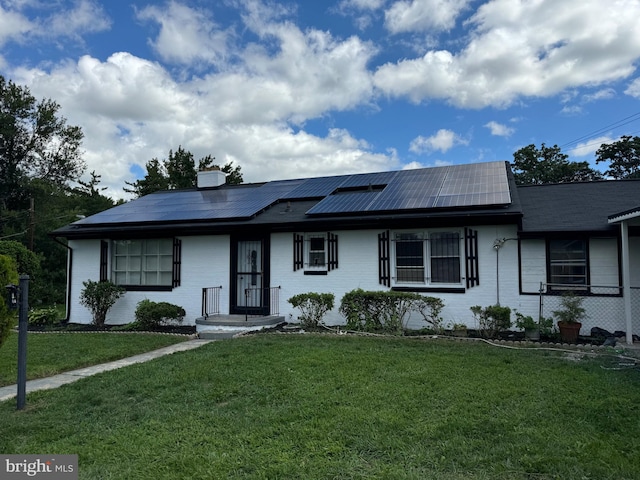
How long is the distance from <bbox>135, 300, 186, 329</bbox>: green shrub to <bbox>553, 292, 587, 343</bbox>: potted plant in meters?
9.25

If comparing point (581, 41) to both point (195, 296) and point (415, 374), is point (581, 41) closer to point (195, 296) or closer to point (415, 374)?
point (415, 374)

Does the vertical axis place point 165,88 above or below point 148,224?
above

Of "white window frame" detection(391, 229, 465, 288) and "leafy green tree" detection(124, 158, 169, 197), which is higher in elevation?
Result: "leafy green tree" detection(124, 158, 169, 197)

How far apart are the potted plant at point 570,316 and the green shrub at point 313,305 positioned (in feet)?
15.9

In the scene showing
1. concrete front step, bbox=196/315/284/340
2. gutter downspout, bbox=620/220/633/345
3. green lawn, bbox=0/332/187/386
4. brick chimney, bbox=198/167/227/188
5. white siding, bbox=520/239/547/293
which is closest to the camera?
green lawn, bbox=0/332/187/386

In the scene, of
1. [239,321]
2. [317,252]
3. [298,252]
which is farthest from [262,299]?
[317,252]

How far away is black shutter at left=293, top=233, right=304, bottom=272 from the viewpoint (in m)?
10.8

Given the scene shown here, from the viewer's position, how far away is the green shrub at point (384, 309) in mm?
8938

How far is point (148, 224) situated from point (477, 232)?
917cm

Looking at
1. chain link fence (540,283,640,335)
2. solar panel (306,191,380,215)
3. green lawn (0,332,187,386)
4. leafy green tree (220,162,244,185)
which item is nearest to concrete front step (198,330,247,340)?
green lawn (0,332,187,386)

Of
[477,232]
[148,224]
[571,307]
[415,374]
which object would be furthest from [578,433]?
[148,224]

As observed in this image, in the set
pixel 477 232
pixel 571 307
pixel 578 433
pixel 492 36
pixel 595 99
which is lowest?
pixel 578 433

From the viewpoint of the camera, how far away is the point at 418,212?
968 cm

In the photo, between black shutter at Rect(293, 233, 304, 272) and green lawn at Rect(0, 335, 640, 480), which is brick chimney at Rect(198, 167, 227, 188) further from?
green lawn at Rect(0, 335, 640, 480)
